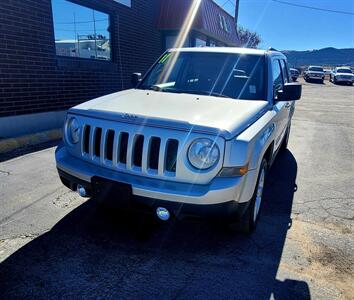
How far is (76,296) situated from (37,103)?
223 inches

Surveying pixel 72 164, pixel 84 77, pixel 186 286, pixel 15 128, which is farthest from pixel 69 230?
pixel 84 77

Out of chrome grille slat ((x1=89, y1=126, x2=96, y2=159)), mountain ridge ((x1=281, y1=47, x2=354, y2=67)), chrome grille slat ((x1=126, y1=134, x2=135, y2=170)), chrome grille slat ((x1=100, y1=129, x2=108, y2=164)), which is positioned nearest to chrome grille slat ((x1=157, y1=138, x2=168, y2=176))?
chrome grille slat ((x1=126, y1=134, x2=135, y2=170))

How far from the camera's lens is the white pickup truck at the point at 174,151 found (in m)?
2.54

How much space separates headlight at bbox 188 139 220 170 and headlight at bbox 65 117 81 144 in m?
1.23

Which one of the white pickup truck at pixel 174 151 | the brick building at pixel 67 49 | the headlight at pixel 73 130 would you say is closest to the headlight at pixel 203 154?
the white pickup truck at pixel 174 151

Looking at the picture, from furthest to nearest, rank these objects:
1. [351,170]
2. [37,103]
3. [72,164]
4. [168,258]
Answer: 1. [37,103]
2. [351,170]
3. [72,164]
4. [168,258]

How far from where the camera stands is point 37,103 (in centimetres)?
711

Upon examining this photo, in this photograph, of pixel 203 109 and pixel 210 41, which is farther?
pixel 210 41

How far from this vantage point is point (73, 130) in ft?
10.5

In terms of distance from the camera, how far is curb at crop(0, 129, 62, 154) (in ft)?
19.3

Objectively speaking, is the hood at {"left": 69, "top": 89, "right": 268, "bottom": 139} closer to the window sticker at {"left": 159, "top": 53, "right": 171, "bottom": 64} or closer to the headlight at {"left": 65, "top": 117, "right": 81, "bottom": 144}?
the headlight at {"left": 65, "top": 117, "right": 81, "bottom": 144}

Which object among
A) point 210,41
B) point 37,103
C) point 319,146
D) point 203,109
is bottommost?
point 319,146

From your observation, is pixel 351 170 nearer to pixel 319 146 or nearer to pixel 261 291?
pixel 319 146

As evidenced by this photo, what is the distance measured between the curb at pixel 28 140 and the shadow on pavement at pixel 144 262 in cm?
303
